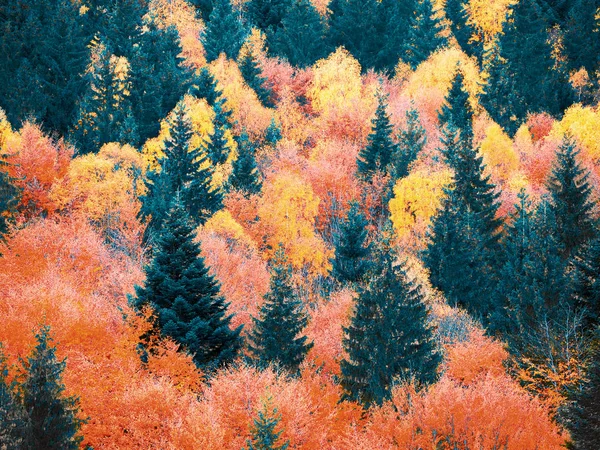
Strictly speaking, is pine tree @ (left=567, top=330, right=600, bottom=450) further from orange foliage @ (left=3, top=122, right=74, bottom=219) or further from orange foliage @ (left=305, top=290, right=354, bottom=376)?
orange foliage @ (left=3, top=122, right=74, bottom=219)

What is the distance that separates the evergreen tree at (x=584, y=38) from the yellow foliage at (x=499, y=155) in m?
14.4

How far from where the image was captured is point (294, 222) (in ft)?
220

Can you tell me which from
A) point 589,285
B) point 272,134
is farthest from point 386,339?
point 272,134

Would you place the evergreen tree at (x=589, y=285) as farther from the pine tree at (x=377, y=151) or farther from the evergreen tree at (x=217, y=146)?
the evergreen tree at (x=217, y=146)

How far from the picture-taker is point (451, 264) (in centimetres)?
5153

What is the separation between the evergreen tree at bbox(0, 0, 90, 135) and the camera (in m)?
66.8

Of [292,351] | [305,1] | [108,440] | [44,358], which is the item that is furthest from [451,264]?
[305,1]

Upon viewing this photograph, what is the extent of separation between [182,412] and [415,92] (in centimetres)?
5543

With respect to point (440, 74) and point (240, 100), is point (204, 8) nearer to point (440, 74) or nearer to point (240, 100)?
point (240, 100)

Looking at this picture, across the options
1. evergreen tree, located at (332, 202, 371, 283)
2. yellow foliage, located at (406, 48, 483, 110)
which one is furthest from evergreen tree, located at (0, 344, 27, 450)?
yellow foliage, located at (406, 48, 483, 110)

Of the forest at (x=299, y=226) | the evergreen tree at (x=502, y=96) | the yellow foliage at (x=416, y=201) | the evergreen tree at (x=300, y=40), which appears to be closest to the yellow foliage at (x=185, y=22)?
the forest at (x=299, y=226)

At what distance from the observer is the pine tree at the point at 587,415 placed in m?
30.3

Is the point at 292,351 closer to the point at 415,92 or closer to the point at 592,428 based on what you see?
the point at 592,428

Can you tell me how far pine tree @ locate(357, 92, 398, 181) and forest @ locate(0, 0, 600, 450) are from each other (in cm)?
23
